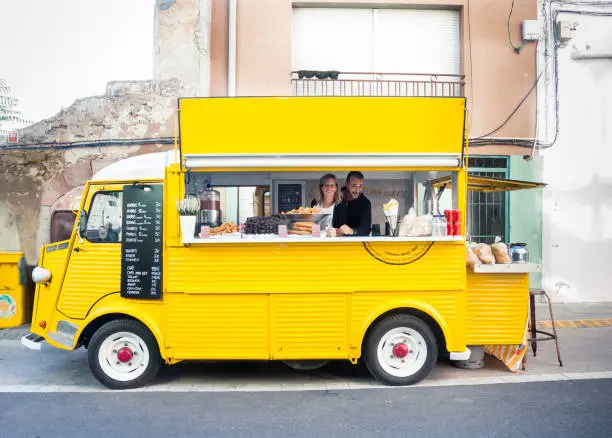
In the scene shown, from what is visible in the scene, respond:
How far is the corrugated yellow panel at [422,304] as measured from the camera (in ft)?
18.3

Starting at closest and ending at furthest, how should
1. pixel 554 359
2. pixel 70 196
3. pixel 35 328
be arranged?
pixel 35 328, pixel 554 359, pixel 70 196

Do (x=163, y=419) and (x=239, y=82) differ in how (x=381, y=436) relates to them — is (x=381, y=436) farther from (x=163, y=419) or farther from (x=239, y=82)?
(x=239, y=82)

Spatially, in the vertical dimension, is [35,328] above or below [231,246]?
below

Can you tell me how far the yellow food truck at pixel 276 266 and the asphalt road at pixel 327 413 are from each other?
41cm

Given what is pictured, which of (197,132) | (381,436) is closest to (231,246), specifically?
(197,132)

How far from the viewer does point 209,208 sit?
5.91 m

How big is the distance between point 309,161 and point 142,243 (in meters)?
1.94

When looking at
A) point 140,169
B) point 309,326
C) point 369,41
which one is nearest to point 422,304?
point 309,326

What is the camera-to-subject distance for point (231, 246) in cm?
556

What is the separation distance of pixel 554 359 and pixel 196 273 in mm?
4722

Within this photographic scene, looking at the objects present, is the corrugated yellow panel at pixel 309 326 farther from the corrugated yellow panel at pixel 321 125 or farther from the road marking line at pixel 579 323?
the road marking line at pixel 579 323

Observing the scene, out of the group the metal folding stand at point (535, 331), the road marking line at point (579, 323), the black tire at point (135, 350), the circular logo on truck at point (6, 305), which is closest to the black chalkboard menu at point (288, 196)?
the black tire at point (135, 350)

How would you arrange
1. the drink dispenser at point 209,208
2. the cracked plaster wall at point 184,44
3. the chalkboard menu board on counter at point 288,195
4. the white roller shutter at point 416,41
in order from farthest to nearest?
the white roller shutter at point 416,41
the cracked plaster wall at point 184,44
the chalkboard menu board on counter at point 288,195
the drink dispenser at point 209,208

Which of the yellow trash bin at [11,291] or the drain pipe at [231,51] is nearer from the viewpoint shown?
the yellow trash bin at [11,291]
